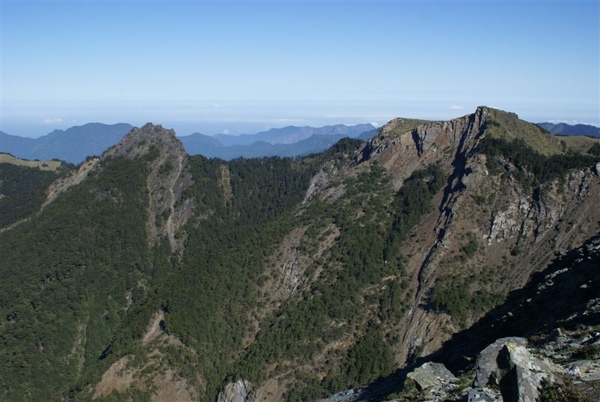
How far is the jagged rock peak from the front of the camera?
5428 inches

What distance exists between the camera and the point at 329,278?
271ft

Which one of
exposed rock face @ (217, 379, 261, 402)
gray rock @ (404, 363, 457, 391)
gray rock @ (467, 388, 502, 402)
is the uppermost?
gray rock @ (467, 388, 502, 402)

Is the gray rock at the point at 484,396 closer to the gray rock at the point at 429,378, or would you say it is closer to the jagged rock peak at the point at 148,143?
the gray rock at the point at 429,378

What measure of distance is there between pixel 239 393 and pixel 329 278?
74.2 feet

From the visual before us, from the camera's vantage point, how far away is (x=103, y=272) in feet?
361

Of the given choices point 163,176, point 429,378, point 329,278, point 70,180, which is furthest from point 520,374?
point 70,180

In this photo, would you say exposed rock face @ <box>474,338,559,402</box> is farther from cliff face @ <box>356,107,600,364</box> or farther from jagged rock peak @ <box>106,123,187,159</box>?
jagged rock peak @ <box>106,123,187,159</box>

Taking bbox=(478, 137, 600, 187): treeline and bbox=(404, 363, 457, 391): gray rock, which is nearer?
bbox=(404, 363, 457, 391): gray rock

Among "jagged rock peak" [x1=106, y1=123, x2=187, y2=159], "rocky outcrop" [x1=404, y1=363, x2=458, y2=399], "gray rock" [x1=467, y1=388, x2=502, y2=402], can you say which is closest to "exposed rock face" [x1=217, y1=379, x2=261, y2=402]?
"rocky outcrop" [x1=404, y1=363, x2=458, y2=399]

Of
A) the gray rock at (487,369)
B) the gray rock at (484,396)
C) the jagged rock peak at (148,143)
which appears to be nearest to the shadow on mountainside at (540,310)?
the gray rock at (487,369)

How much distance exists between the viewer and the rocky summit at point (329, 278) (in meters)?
69.5

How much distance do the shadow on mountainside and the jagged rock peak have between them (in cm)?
10879

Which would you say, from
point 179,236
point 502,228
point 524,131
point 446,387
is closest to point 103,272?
point 179,236

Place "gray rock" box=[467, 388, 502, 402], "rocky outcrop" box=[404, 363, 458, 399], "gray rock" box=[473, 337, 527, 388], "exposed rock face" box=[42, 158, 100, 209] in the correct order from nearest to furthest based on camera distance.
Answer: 1. "gray rock" box=[467, 388, 502, 402]
2. "gray rock" box=[473, 337, 527, 388]
3. "rocky outcrop" box=[404, 363, 458, 399]
4. "exposed rock face" box=[42, 158, 100, 209]
